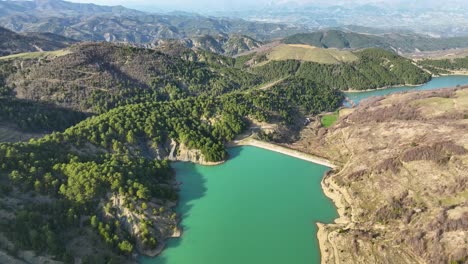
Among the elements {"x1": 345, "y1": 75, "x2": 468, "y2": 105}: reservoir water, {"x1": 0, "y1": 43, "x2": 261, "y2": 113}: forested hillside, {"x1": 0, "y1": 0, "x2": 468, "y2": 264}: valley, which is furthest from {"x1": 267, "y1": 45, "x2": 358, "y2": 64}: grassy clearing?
{"x1": 0, "y1": 0, "x2": 468, "y2": 264}: valley

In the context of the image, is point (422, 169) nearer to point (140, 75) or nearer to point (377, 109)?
point (377, 109)

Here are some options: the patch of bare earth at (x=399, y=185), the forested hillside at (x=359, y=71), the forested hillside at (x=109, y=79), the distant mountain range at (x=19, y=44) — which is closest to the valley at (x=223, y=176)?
the patch of bare earth at (x=399, y=185)

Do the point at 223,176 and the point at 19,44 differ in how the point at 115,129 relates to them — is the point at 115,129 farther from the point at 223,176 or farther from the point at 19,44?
the point at 19,44

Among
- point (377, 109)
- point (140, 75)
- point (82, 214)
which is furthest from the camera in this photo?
point (140, 75)

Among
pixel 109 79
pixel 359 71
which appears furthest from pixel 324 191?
pixel 359 71

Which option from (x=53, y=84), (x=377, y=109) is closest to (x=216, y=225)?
(x=377, y=109)

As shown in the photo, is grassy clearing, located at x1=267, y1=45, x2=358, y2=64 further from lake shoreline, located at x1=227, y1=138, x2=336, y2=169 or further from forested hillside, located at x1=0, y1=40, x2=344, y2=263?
lake shoreline, located at x1=227, y1=138, x2=336, y2=169
